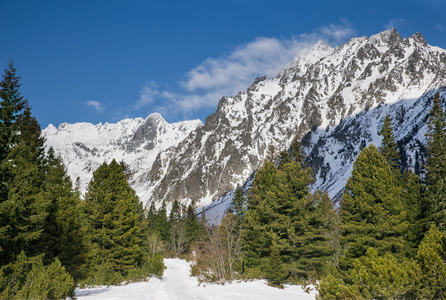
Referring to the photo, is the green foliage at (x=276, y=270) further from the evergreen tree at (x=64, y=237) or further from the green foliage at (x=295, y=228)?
the evergreen tree at (x=64, y=237)

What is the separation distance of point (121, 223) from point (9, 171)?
15.3 m

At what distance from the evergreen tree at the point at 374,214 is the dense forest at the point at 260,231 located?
0.24 ft

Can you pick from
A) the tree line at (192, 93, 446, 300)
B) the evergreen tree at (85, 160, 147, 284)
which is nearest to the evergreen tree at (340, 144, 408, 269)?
the tree line at (192, 93, 446, 300)

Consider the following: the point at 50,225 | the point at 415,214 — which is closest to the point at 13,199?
the point at 50,225

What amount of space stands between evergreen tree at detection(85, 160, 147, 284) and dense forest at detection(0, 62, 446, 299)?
91mm

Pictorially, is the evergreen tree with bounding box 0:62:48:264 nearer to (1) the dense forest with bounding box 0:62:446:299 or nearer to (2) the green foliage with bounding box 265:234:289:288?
(1) the dense forest with bounding box 0:62:446:299

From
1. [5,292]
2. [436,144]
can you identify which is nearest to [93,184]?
[5,292]

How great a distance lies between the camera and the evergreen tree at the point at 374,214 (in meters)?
19.5

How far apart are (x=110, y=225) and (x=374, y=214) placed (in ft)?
68.0

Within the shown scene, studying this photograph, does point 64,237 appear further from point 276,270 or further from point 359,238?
point 359,238

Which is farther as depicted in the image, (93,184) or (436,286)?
(93,184)

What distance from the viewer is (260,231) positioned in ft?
93.2

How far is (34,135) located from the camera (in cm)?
2431

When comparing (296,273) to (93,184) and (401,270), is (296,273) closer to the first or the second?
(401,270)
